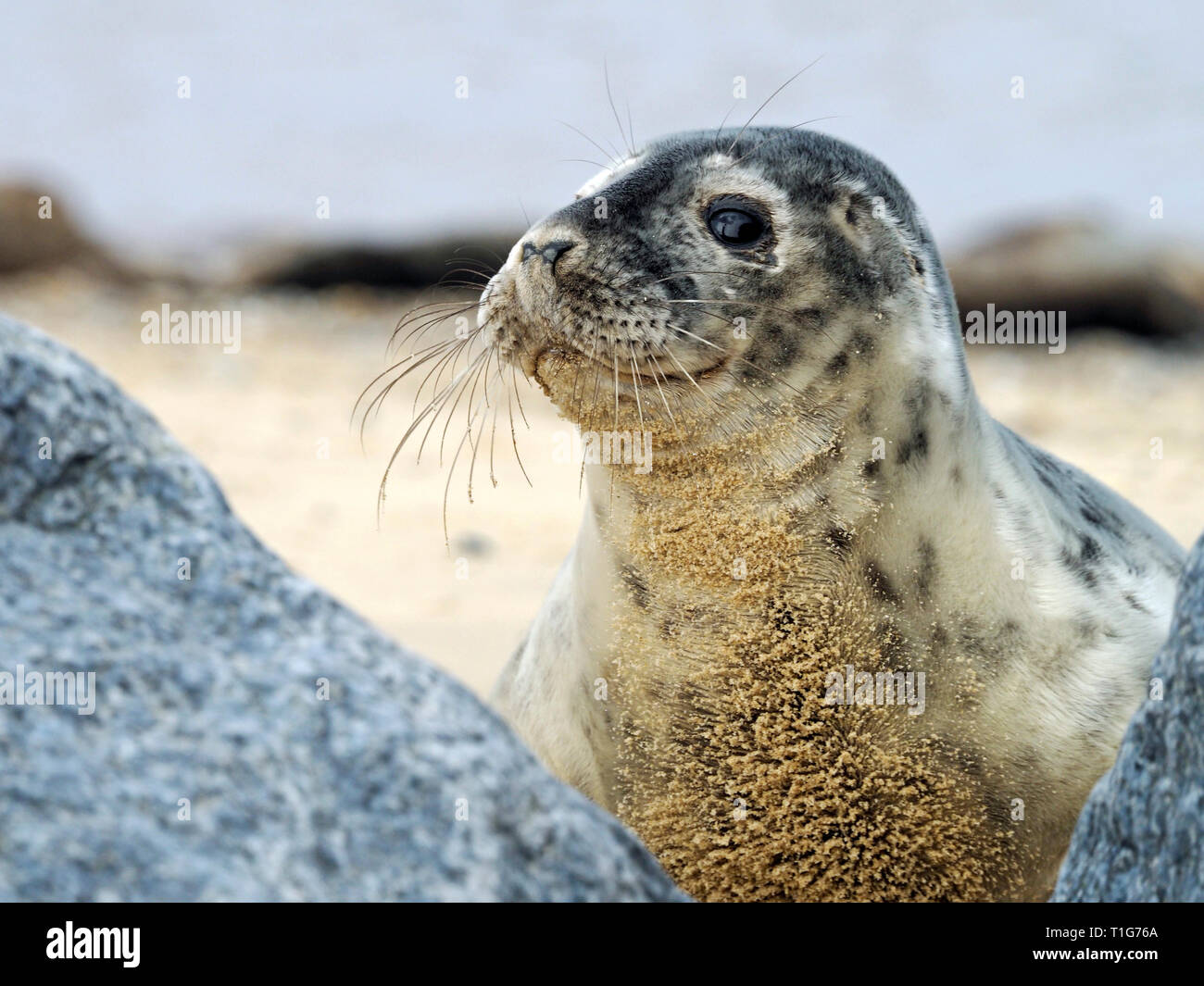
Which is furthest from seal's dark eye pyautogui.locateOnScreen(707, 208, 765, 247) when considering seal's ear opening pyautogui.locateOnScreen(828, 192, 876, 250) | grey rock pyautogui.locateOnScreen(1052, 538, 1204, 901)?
grey rock pyautogui.locateOnScreen(1052, 538, 1204, 901)

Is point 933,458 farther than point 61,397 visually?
Yes

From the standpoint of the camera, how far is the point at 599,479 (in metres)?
2.98

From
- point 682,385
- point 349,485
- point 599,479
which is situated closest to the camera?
point 682,385

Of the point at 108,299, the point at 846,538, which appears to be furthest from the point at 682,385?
the point at 108,299

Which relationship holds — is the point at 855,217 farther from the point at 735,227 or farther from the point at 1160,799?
the point at 1160,799

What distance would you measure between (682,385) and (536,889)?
1268 mm

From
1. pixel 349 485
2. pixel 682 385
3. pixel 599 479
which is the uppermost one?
pixel 682 385

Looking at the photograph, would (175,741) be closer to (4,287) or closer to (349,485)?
(349,485)

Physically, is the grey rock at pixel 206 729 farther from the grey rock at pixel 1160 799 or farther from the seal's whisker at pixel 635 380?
the seal's whisker at pixel 635 380

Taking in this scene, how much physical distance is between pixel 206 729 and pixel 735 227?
5.33ft

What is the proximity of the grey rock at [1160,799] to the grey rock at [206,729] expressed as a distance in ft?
1.75

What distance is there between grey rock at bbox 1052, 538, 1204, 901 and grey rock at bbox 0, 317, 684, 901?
0.53 metres

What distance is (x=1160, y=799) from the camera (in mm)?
1854

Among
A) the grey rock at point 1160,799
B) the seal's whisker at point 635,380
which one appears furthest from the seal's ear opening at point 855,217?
the grey rock at point 1160,799
